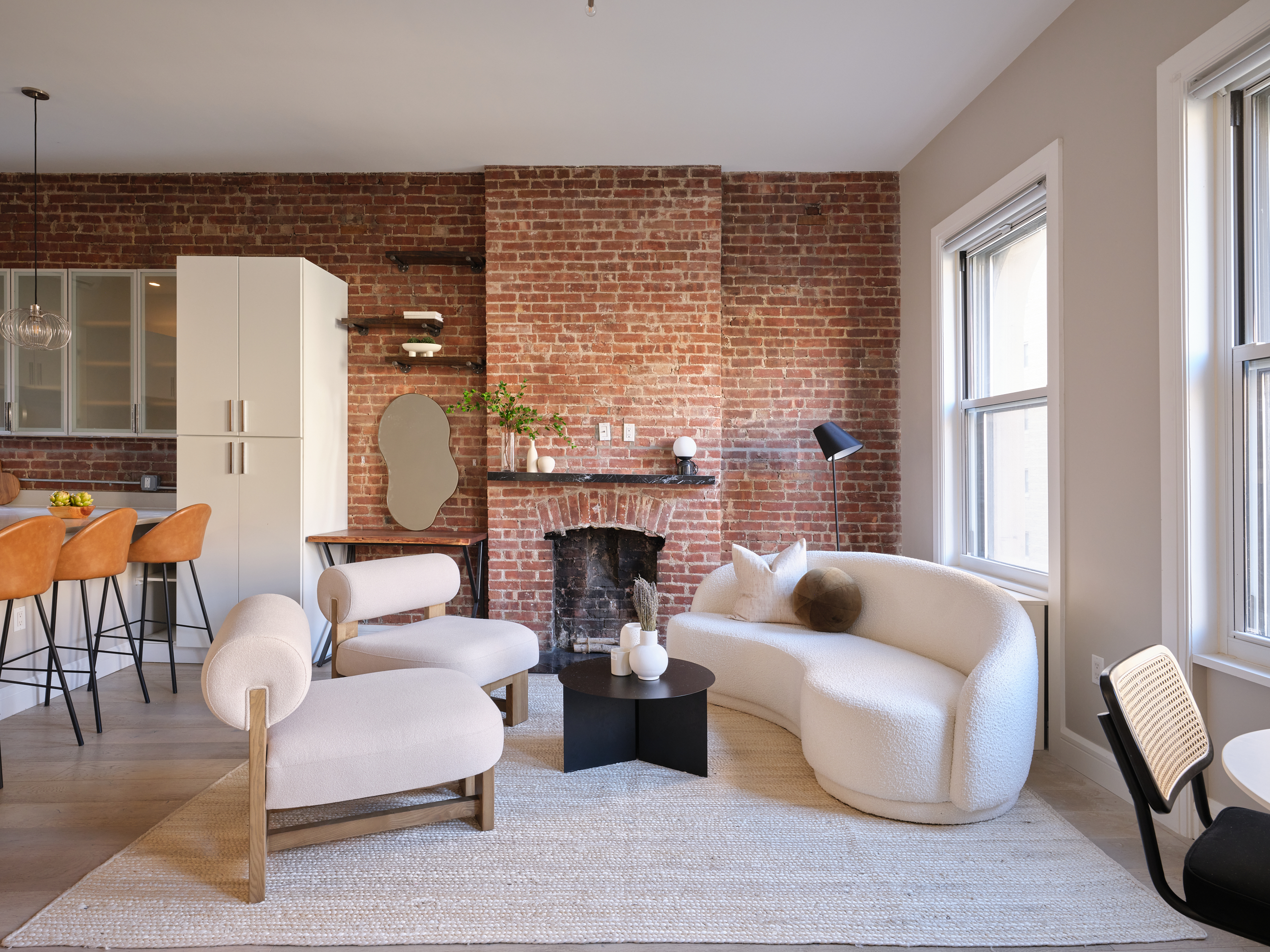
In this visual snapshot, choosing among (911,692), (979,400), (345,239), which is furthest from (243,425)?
(979,400)

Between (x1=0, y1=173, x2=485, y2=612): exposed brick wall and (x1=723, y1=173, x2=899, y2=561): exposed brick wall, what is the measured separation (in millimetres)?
1793

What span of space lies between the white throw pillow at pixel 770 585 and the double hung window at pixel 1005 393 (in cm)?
106

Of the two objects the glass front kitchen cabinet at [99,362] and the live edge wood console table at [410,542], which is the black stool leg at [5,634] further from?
the glass front kitchen cabinet at [99,362]

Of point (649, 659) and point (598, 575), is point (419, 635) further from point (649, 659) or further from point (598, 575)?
point (598, 575)

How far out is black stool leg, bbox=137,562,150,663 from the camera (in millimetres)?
4145

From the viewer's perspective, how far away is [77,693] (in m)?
3.93

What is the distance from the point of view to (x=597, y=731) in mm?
2945

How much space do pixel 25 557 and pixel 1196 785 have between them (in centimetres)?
398

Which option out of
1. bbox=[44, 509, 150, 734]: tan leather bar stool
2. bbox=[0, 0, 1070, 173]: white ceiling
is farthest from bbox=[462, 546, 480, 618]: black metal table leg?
bbox=[0, 0, 1070, 173]: white ceiling

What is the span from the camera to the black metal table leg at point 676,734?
288cm

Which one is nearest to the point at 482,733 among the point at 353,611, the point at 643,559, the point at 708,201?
the point at 353,611

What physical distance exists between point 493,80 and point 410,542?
267 centimetres

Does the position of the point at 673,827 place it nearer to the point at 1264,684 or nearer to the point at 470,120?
the point at 1264,684

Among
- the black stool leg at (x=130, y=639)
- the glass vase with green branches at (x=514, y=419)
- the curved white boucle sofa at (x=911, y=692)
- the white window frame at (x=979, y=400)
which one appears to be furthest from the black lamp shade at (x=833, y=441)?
the black stool leg at (x=130, y=639)
